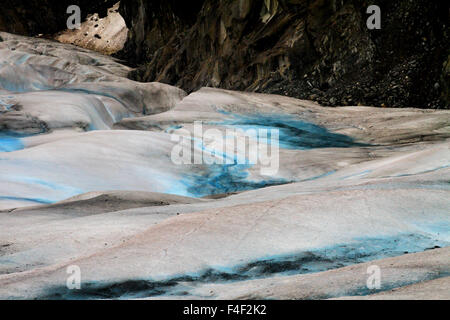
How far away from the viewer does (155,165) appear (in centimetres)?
760

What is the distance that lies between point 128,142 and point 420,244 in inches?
201

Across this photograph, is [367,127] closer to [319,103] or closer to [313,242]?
[319,103]

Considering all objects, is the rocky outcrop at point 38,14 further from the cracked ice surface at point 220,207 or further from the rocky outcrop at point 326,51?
the cracked ice surface at point 220,207

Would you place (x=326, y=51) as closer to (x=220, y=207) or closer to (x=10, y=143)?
(x=10, y=143)

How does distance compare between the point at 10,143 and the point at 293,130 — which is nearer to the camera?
the point at 10,143

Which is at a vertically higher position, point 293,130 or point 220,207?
point 220,207

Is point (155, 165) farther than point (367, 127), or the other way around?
point (367, 127)

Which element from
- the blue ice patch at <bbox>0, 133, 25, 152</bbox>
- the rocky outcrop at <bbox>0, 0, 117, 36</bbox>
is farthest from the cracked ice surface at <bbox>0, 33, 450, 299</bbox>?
the rocky outcrop at <bbox>0, 0, 117, 36</bbox>

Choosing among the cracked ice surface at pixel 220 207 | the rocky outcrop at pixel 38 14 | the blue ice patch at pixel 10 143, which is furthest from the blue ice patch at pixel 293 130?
the rocky outcrop at pixel 38 14

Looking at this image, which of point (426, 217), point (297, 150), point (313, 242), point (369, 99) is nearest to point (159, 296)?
point (313, 242)

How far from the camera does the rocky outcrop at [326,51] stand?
38.1 feet

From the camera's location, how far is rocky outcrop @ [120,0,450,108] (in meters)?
11.6

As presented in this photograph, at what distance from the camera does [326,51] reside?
536 inches

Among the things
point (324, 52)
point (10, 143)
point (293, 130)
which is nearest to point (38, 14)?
point (324, 52)
